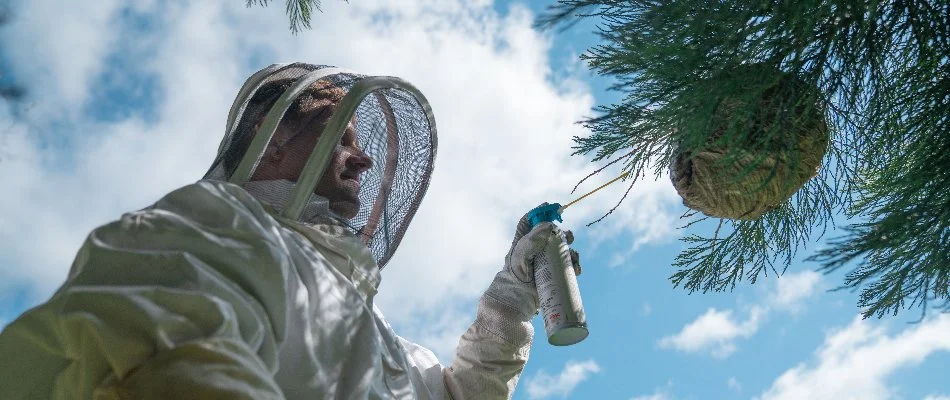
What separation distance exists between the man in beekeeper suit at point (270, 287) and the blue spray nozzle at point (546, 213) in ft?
0.32

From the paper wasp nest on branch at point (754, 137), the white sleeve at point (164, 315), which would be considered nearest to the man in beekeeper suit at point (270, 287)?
the white sleeve at point (164, 315)

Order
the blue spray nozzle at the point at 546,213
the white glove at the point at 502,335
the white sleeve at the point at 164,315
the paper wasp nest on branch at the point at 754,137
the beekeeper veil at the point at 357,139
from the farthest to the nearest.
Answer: the blue spray nozzle at the point at 546,213 < the white glove at the point at 502,335 < the beekeeper veil at the point at 357,139 < the paper wasp nest on branch at the point at 754,137 < the white sleeve at the point at 164,315

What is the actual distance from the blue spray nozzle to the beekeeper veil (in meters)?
0.43

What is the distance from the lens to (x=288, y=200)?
68.3 inches

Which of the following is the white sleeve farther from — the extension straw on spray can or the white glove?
the white glove

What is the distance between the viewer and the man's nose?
196cm

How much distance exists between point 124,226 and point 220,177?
505mm

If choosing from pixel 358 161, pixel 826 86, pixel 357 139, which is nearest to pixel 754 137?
pixel 826 86

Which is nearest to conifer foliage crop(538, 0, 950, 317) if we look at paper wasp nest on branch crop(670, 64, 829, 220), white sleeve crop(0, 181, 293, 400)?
paper wasp nest on branch crop(670, 64, 829, 220)

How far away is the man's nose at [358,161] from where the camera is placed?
77.3 inches

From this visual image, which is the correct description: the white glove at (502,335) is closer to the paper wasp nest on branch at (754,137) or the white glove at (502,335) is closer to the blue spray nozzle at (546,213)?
the blue spray nozzle at (546,213)

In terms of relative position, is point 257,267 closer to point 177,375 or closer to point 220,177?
point 177,375

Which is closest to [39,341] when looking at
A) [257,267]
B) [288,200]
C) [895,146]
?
[257,267]

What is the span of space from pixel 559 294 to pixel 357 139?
0.64m
